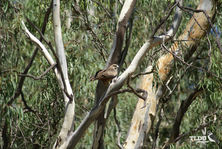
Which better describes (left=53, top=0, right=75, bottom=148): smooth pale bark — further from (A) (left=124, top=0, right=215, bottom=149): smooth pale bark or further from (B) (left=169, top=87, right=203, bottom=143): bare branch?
(B) (left=169, top=87, right=203, bottom=143): bare branch

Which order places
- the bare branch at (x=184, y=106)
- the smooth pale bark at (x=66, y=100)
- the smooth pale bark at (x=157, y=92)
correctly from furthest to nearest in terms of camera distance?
the bare branch at (x=184, y=106) < the smooth pale bark at (x=157, y=92) < the smooth pale bark at (x=66, y=100)

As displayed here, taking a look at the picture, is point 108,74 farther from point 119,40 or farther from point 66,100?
point 66,100

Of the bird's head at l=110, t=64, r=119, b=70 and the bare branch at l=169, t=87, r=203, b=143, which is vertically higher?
the bird's head at l=110, t=64, r=119, b=70

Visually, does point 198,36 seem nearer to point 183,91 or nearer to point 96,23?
point 96,23

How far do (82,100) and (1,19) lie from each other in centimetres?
226

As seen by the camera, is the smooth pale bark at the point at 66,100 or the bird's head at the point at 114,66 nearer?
the bird's head at the point at 114,66

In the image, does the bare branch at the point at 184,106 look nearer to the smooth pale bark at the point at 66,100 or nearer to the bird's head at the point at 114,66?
the bird's head at the point at 114,66

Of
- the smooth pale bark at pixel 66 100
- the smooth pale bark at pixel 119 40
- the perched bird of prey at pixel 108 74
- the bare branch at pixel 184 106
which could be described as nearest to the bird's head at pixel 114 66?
the perched bird of prey at pixel 108 74

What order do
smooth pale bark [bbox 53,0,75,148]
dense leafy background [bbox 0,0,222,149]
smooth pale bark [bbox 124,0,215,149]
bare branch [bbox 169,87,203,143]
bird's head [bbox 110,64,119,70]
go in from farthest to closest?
1. bare branch [bbox 169,87,203,143]
2. smooth pale bark [bbox 124,0,215,149]
3. dense leafy background [bbox 0,0,222,149]
4. smooth pale bark [bbox 53,0,75,148]
5. bird's head [bbox 110,64,119,70]

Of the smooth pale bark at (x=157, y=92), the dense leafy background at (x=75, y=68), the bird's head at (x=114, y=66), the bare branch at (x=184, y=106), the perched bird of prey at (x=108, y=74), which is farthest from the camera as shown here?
the bare branch at (x=184, y=106)

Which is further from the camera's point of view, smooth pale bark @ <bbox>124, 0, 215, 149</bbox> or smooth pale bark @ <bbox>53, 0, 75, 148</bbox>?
smooth pale bark @ <bbox>124, 0, 215, 149</bbox>

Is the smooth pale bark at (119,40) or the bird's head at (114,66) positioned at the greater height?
the smooth pale bark at (119,40)

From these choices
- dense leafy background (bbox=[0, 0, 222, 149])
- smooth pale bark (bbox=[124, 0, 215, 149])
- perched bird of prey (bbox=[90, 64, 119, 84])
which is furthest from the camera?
smooth pale bark (bbox=[124, 0, 215, 149])

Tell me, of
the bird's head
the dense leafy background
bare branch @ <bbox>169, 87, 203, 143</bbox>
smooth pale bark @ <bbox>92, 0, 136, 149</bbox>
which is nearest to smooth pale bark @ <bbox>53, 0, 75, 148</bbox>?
smooth pale bark @ <bbox>92, 0, 136, 149</bbox>
